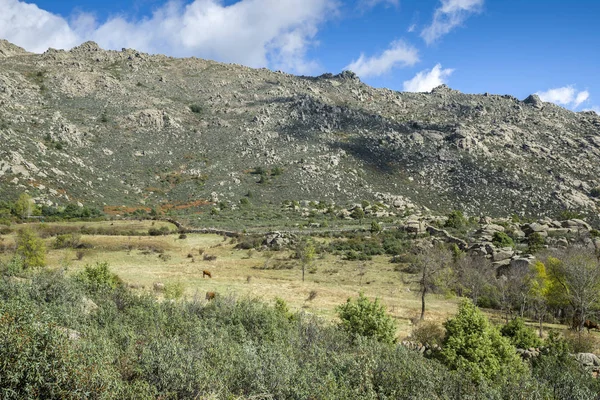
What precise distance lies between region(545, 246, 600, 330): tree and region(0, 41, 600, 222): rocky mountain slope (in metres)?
57.2

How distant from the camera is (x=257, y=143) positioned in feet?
323

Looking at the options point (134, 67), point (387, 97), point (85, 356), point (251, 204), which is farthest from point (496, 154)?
point (134, 67)

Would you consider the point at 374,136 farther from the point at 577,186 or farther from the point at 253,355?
the point at 253,355

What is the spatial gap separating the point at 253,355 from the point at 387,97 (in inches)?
5385

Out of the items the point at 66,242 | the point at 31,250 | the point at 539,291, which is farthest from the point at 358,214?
the point at 31,250

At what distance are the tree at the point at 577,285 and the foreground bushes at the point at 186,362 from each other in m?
13.9

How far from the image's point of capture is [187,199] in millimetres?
79188

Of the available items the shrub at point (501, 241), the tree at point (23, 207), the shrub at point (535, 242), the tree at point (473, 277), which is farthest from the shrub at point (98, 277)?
the shrub at point (501, 241)

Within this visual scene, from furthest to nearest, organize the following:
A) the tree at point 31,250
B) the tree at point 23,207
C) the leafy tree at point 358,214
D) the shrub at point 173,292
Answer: the leafy tree at point 358,214
the tree at point 23,207
the tree at point 31,250
the shrub at point 173,292

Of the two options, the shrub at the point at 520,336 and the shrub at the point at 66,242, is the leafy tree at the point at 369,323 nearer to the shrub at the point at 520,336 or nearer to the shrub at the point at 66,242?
the shrub at the point at 520,336

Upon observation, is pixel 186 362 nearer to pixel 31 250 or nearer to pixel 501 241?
pixel 31 250

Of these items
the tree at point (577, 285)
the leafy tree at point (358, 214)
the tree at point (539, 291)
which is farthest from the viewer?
the leafy tree at point (358, 214)

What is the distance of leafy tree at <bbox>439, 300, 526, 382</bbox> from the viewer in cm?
1302

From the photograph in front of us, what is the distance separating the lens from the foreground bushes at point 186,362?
21.8 feet
